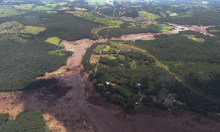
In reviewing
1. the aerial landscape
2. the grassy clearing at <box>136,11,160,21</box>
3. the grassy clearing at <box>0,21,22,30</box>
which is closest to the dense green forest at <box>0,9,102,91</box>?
the aerial landscape

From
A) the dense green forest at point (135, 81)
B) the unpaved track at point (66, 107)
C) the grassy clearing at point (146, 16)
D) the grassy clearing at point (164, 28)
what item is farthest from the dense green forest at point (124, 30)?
the unpaved track at point (66, 107)

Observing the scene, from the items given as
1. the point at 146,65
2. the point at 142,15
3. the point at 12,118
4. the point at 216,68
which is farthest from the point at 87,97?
the point at 142,15

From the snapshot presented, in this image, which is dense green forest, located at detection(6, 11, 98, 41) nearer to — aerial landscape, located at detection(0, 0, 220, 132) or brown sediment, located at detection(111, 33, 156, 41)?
aerial landscape, located at detection(0, 0, 220, 132)

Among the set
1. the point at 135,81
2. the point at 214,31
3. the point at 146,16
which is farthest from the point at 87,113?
the point at 146,16

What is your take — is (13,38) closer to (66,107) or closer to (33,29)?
(33,29)

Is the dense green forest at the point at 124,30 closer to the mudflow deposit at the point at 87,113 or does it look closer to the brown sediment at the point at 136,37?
the brown sediment at the point at 136,37

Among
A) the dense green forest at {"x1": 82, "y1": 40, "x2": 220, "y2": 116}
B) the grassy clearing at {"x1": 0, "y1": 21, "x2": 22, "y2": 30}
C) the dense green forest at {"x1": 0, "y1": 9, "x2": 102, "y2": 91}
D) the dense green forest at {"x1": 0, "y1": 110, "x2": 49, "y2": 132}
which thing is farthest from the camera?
the grassy clearing at {"x1": 0, "y1": 21, "x2": 22, "y2": 30}

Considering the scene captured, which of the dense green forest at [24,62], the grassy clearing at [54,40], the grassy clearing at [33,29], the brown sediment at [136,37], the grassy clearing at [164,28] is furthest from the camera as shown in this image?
the grassy clearing at [164,28]
